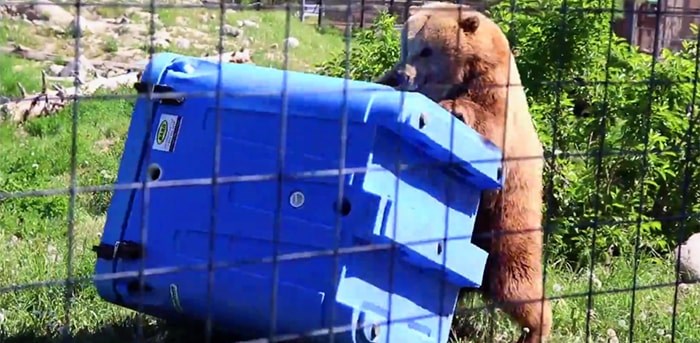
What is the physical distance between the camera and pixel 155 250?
144 inches

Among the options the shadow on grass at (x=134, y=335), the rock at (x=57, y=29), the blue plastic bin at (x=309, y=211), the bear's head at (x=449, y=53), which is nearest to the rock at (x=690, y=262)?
the bear's head at (x=449, y=53)

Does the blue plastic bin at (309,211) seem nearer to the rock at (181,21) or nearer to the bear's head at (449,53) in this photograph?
the bear's head at (449,53)

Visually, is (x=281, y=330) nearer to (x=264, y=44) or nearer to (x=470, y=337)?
(x=470, y=337)

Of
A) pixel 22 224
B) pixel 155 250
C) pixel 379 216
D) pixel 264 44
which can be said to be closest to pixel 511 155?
pixel 379 216

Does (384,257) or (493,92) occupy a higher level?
(493,92)

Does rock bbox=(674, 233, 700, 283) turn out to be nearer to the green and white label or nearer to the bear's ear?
the bear's ear

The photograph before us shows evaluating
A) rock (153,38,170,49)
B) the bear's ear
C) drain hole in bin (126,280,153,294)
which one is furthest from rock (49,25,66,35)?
drain hole in bin (126,280,153,294)

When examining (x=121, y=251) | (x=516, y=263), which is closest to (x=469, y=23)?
(x=516, y=263)

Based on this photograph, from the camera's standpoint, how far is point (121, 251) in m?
3.68

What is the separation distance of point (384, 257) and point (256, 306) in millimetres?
396

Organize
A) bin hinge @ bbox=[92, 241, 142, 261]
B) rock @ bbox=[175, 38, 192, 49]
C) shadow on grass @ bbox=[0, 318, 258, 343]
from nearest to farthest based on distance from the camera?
bin hinge @ bbox=[92, 241, 142, 261] < shadow on grass @ bbox=[0, 318, 258, 343] < rock @ bbox=[175, 38, 192, 49]

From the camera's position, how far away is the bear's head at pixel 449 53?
4387 mm

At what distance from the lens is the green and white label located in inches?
146

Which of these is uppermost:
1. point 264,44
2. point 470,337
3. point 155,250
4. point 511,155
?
point 264,44
